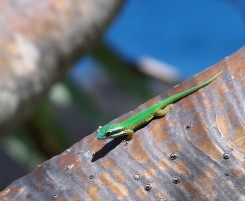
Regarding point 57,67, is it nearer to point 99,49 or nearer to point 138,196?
point 138,196

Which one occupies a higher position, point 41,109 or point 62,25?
point 41,109

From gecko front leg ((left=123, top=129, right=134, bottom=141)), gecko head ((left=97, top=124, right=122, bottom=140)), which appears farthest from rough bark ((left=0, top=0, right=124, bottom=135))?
gecko front leg ((left=123, top=129, right=134, bottom=141))

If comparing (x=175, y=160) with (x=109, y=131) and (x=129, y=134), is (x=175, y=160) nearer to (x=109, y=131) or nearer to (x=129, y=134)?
(x=129, y=134)

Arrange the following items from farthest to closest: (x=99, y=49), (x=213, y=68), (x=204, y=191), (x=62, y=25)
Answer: (x=99, y=49)
(x=62, y=25)
(x=213, y=68)
(x=204, y=191)

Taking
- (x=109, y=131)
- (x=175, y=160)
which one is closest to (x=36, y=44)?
(x=109, y=131)

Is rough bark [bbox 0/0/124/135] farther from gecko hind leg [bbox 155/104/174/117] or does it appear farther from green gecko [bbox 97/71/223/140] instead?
gecko hind leg [bbox 155/104/174/117]

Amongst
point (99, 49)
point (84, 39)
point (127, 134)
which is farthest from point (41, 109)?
point (127, 134)

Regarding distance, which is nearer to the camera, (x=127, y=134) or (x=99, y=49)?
(x=127, y=134)
